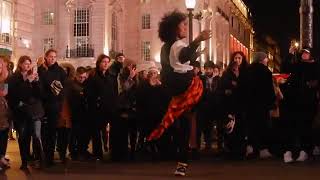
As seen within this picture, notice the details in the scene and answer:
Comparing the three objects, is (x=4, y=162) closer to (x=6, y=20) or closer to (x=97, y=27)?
(x=6, y=20)

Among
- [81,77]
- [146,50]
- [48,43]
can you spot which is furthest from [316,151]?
[146,50]

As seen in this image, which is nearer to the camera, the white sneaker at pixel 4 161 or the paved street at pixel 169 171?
the paved street at pixel 169 171

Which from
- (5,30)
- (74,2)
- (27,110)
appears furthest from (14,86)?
(74,2)

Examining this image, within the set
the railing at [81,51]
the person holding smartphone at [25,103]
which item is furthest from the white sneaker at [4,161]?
the railing at [81,51]

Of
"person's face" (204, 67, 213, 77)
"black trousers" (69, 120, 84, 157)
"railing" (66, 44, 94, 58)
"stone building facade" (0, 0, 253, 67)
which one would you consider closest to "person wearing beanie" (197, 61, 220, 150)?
"person's face" (204, 67, 213, 77)

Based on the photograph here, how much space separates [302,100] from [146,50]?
49685mm

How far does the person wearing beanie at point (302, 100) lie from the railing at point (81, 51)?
41.6m

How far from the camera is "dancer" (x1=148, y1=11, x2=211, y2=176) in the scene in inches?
362

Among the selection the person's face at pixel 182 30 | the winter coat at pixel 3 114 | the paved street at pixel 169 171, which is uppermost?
the person's face at pixel 182 30

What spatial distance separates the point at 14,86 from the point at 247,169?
A: 407 centimetres

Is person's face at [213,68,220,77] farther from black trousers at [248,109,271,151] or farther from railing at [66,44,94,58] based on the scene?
railing at [66,44,94,58]

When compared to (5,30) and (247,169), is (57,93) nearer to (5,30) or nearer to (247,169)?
(247,169)

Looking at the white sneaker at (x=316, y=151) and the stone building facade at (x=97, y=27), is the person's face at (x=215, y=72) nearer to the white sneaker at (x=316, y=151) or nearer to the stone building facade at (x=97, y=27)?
the white sneaker at (x=316, y=151)

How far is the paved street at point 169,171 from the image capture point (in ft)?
30.2
